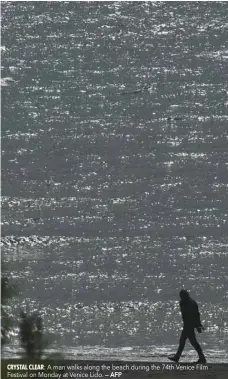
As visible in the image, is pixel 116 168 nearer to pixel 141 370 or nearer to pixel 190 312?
pixel 190 312

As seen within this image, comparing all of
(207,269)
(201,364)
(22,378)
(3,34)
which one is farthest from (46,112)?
(22,378)

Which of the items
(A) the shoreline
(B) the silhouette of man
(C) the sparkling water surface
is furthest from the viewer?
(C) the sparkling water surface

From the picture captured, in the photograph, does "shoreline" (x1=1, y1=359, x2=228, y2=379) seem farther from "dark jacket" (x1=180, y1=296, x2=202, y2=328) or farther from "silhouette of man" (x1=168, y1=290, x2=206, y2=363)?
"dark jacket" (x1=180, y1=296, x2=202, y2=328)

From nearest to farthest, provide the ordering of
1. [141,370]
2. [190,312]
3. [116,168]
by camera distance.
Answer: [141,370] → [190,312] → [116,168]

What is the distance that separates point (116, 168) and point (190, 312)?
8397 centimetres

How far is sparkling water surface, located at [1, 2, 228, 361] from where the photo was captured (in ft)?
241

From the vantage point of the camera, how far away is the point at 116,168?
107 metres

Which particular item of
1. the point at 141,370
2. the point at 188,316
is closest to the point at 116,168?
the point at 188,316

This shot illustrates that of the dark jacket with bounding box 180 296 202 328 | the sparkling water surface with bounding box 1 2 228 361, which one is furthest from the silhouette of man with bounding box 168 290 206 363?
the sparkling water surface with bounding box 1 2 228 361

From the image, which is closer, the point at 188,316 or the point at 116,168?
the point at 188,316

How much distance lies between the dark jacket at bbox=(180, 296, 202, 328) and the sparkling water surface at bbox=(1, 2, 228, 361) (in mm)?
14183

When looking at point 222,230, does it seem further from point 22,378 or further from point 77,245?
point 22,378

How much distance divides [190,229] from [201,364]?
6728cm

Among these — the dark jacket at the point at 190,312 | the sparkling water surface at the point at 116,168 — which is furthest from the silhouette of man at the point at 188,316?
the sparkling water surface at the point at 116,168
